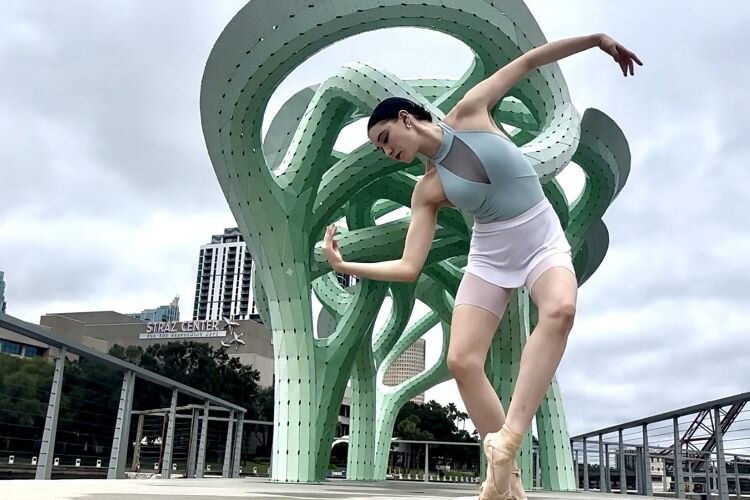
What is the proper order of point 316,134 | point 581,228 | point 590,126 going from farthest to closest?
point 581,228 → point 590,126 → point 316,134

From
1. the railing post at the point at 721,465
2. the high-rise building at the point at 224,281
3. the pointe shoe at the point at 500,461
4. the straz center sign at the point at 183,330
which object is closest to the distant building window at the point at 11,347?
the railing post at the point at 721,465

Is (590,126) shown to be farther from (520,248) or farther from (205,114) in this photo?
(520,248)

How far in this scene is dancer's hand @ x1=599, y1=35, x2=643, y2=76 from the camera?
424 cm

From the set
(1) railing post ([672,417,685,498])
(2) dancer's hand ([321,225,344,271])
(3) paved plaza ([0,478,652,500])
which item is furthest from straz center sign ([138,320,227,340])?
(2) dancer's hand ([321,225,344,271])

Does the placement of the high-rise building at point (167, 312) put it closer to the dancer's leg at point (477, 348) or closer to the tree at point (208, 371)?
the tree at point (208, 371)

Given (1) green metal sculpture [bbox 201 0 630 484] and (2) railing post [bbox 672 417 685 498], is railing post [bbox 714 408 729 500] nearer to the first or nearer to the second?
(2) railing post [bbox 672 417 685 498]

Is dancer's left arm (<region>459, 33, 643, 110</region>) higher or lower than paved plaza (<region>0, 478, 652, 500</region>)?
higher

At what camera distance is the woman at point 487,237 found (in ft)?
12.8

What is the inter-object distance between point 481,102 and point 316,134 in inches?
406

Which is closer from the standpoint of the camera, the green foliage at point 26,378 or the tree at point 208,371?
the green foliage at point 26,378

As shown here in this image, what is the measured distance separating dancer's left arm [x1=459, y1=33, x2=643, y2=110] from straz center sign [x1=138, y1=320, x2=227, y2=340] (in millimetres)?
64091

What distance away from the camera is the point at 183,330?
226 feet

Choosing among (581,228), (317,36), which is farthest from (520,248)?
(581,228)

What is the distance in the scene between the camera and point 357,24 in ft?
41.3
